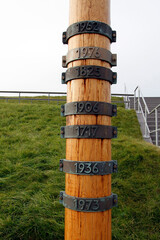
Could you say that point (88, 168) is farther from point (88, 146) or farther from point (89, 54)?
point (89, 54)

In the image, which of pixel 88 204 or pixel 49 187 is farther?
pixel 49 187

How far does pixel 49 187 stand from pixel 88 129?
247 centimetres

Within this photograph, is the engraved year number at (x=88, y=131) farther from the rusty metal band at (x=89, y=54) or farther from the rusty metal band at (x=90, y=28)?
the rusty metal band at (x=90, y=28)

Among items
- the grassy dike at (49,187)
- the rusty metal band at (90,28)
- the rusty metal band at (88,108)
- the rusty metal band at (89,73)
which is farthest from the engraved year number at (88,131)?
the grassy dike at (49,187)

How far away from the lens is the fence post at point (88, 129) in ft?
5.19

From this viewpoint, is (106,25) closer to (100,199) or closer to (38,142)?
(100,199)

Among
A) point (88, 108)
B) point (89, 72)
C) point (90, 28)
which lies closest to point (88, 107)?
point (88, 108)

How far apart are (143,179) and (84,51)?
3.19 m

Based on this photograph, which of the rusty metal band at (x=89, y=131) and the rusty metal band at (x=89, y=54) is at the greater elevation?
the rusty metal band at (x=89, y=54)

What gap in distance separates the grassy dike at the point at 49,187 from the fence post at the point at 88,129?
121 cm

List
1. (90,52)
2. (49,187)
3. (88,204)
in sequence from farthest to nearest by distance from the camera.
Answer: (49,187) < (90,52) < (88,204)

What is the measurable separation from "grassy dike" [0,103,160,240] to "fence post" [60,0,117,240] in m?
1.21

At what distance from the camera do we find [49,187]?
374cm

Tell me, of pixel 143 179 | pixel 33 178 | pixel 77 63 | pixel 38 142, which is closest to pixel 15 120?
pixel 38 142
